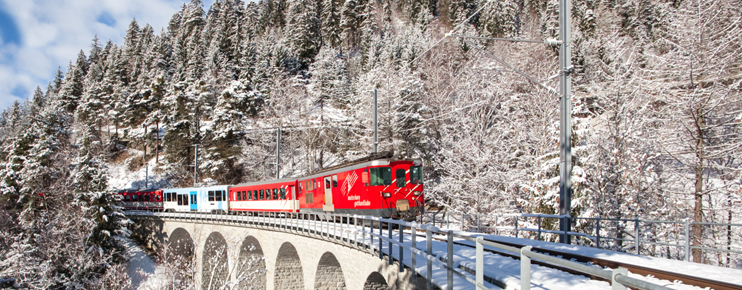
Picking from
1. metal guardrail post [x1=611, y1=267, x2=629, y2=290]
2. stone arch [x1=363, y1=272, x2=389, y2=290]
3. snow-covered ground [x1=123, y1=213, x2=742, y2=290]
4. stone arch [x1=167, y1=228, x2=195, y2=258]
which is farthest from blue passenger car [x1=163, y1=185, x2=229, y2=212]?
metal guardrail post [x1=611, y1=267, x2=629, y2=290]

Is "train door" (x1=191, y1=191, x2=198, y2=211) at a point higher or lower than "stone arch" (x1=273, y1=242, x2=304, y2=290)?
higher

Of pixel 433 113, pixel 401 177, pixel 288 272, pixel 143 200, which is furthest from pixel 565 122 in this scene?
pixel 143 200

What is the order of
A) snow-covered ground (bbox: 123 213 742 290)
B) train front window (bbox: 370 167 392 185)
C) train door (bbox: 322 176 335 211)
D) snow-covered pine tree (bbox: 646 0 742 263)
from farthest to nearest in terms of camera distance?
train door (bbox: 322 176 335 211) < train front window (bbox: 370 167 392 185) < snow-covered pine tree (bbox: 646 0 742 263) < snow-covered ground (bbox: 123 213 742 290)

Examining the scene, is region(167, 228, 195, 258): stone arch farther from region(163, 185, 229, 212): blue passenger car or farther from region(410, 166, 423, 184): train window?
region(410, 166, 423, 184): train window

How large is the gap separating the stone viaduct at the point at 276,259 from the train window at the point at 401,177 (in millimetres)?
3264

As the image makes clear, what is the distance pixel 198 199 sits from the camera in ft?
113

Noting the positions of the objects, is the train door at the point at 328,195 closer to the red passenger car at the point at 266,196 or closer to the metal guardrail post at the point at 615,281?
the red passenger car at the point at 266,196

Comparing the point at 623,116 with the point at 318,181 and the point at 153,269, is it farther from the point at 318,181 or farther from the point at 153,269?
the point at 153,269

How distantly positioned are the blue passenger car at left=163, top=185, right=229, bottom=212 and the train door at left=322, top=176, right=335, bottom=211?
1508 cm

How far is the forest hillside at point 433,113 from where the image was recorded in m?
14.6

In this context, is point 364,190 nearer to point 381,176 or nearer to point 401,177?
point 381,176

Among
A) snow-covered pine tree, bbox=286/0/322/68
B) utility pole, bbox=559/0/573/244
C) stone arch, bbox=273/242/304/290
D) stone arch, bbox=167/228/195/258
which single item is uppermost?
snow-covered pine tree, bbox=286/0/322/68

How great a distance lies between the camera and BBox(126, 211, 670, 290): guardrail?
106 inches

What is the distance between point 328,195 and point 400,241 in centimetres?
1004
